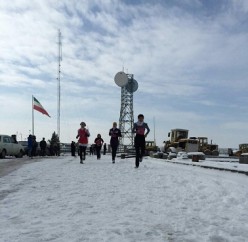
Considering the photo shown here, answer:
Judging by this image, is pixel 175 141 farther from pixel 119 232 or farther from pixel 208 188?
pixel 119 232

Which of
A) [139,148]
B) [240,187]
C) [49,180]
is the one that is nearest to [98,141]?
[139,148]

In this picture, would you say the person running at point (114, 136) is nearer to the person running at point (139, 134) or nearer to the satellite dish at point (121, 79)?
the person running at point (139, 134)

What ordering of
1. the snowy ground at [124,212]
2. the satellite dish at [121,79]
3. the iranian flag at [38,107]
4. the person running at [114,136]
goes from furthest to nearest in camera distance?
the satellite dish at [121,79]
the iranian flag at [38,107]
the person running at [114,136]
the snowy ground at [124,212]

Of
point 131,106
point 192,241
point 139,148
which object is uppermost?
point 131,106

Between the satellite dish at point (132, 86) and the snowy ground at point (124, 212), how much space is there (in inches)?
2661

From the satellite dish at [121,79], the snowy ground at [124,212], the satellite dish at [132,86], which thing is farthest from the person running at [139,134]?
the satellite dish at [132,86]

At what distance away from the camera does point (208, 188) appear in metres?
7.31

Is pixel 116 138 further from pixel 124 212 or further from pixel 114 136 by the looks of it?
pixel 124 212

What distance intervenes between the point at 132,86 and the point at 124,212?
70792mm

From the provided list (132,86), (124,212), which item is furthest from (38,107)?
(124,212)

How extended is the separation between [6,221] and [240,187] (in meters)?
4.54

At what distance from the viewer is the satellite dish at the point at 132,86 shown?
75250 mm

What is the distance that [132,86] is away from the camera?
75.5 m

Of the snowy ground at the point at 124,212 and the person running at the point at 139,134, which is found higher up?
the person running at the point at 139,134
